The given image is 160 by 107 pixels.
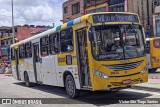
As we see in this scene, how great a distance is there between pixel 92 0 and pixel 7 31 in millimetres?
43668

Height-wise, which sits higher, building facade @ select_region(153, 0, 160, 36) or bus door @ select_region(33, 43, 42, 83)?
building facade @ select_region(153, 0, 160, 36)

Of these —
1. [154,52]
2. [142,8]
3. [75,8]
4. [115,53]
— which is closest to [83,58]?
[115,53]

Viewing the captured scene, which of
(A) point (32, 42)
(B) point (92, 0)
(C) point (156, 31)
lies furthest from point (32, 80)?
(B) point (92, 0)

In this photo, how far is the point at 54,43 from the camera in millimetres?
13523

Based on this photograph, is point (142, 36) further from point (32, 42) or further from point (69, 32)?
point (32, 42)

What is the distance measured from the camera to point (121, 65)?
10.6 m

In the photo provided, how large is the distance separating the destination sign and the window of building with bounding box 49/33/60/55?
2843 mm

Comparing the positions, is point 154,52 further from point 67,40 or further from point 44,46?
point 67,40

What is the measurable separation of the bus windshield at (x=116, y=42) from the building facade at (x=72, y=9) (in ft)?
126

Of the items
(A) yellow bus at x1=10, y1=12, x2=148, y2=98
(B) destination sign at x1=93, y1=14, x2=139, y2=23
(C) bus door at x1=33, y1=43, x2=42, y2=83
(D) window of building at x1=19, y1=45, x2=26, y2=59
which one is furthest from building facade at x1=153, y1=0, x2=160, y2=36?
(B) destination sign at x1=93, y1=14, x2=139, y2=23

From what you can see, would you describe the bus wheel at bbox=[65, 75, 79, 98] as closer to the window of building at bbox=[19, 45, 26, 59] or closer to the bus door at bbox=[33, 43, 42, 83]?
the bus door at bbox=[33, 43, 42, 83]

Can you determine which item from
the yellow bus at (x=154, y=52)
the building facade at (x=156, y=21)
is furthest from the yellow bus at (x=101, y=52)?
A: the building facade at (x=156, y=21)

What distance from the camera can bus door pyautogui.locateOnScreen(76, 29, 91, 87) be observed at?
11.0 meters

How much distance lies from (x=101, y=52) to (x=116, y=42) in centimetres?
71
